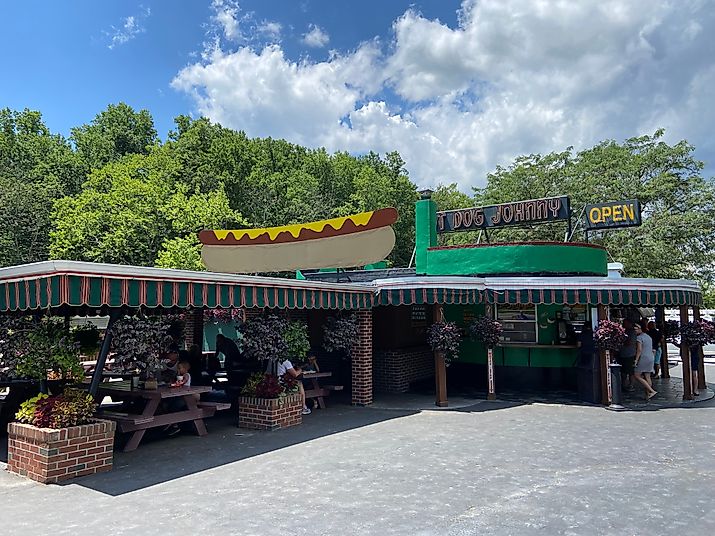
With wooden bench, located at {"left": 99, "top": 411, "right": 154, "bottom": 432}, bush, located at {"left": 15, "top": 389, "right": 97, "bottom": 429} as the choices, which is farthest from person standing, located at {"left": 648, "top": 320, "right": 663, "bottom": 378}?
bush, located at {"left": 15, "top": 389, "right": 97, "bottom": 429}

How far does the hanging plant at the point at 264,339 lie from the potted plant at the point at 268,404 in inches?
15.9

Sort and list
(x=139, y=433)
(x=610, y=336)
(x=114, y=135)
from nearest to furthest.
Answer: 1. (x=139, y=433)
2. (x=610, y=336)
3. (x=114, y=135)

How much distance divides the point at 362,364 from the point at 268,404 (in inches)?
114

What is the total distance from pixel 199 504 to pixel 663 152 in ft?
105

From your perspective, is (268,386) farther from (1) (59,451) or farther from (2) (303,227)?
(2) (303,227)

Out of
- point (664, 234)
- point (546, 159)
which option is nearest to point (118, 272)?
point (664, 234)

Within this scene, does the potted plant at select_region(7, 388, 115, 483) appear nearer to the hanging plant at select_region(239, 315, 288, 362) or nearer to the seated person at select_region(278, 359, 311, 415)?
the hanging plant at select_region(239, 315, 288, 362)

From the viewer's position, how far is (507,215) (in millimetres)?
16484

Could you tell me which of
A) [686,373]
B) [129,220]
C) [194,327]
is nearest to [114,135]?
[129,220]

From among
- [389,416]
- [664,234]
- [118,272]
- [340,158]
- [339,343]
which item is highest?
[340,158]

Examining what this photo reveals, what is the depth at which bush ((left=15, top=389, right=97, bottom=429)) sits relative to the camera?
21.4 feet

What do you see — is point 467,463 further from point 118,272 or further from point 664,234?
point 664,234

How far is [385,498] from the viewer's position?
18.8 feet

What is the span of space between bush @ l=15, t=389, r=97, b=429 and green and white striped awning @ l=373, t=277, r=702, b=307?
20.0ft
